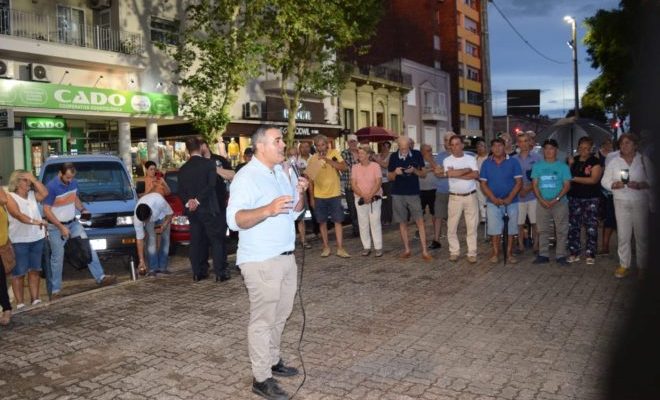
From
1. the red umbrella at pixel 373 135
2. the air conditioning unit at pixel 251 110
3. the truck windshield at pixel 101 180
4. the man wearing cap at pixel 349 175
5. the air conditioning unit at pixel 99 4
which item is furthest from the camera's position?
the air conditioning unit at pixel 251 110

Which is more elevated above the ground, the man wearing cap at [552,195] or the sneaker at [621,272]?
the man wearing cap at [552,195]

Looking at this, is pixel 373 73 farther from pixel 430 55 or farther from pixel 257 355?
pixel 257 355

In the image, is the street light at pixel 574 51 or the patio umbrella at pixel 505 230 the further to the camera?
the street light at pixel 574 51

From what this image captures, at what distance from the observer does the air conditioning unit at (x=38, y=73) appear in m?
18.8

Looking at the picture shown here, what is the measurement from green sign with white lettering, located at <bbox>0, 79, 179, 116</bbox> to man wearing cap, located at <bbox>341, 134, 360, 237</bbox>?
10.5 metres

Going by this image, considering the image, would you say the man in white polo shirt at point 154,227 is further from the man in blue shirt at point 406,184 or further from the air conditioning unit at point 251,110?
the air conditioning unit at point 251,110

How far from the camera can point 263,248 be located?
14.6 ft

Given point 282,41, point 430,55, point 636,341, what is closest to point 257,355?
point 636,341

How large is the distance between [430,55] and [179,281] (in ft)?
161

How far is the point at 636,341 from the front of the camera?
2.38m

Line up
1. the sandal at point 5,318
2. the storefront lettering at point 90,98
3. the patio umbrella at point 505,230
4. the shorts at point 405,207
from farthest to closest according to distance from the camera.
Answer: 1. the storefront lettering at point 90,98
2. the shorts at point 405,207
3. the patio umbrella at point 505,230
4. the sandal at point 5,318

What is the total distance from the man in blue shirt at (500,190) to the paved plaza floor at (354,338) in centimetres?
82

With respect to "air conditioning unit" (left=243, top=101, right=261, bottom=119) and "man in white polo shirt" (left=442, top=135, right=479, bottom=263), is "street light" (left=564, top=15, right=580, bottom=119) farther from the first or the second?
"man in white polo shirt" (left=442, top=135, right=479, bottom=263)

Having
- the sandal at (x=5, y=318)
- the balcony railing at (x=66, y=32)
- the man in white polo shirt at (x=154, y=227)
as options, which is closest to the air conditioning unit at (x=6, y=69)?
the balcony railing at (x=66, y=32)
